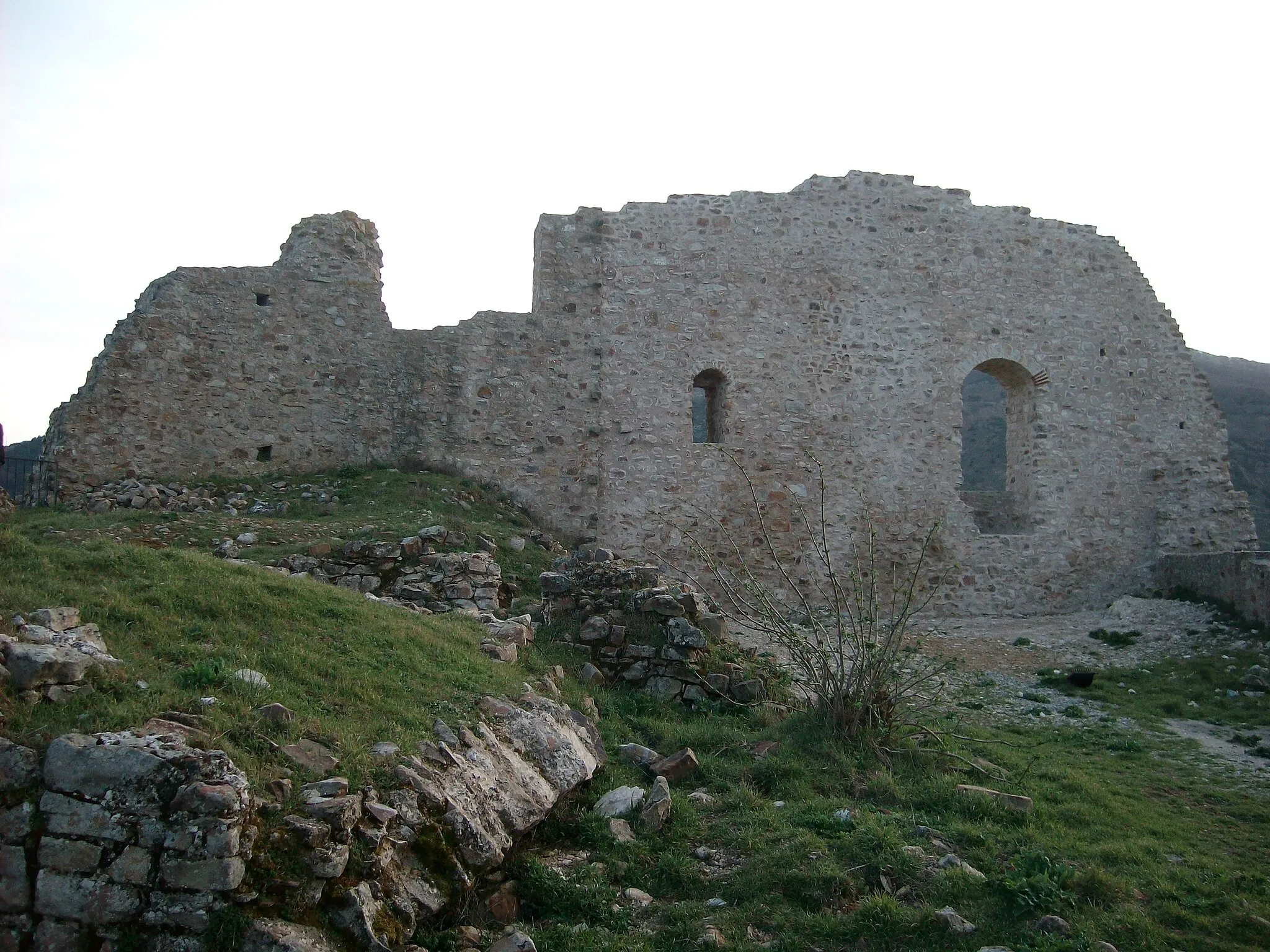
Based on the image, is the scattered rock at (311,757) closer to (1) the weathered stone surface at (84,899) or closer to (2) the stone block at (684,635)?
(1) the weathered stone surface at (84,899)

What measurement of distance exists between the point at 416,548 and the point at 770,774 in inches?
192

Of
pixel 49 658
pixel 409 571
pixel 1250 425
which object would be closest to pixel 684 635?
pixel 409 571

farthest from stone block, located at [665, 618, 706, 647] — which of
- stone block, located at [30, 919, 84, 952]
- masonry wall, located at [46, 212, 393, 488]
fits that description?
masonry wall, located at [46, 212, 393, 488]

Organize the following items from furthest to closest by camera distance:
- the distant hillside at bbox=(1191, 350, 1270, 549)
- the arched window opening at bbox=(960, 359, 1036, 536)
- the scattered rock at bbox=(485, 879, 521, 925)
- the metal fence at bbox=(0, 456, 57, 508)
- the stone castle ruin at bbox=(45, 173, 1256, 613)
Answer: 1. the distant hillside at bbox=(1191, 350, 1270, 549)
2. the arched window opening at bbox=(960, 359, 1036, 536)
3. the stone castle ruin at bbox=(45, 173, 1256, 613)
4. the metal fence at bbox=(0, 456, 57, 508)
5. the scattered rock at bbox=(485, 879, 521, 925)

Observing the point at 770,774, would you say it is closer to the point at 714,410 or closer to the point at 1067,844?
the point at 1067,844

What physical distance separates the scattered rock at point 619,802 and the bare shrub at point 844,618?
6.00 feet

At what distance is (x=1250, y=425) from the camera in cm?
2833

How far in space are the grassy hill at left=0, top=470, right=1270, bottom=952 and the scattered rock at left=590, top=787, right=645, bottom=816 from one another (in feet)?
0.41

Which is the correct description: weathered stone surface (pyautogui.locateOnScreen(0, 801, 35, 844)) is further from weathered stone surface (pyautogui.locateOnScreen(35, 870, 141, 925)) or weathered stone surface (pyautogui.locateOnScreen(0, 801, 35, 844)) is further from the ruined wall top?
the ruined wall top

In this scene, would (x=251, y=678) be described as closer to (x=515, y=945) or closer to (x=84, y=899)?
(x=84, y=899)

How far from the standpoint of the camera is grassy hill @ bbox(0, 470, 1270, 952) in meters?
4.51

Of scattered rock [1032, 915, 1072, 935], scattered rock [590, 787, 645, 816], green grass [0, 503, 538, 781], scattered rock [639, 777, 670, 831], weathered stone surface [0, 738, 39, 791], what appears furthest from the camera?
scattered rock [590, 787, 645, 816]

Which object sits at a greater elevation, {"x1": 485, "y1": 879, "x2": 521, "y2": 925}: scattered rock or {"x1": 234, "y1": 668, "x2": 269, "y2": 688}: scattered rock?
{"x1": 234, "y1": 668, "x2": 269, "y2": 688}: scattered rock

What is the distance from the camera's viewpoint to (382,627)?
6520 mm
